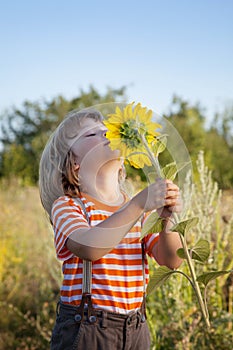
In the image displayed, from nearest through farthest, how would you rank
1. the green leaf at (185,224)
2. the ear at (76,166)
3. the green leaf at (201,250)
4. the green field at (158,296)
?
the green leaf at (185,224) < the green leaf at (201,250) < the ear at (76,166) < the green field at (158,296)

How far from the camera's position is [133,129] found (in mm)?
1190

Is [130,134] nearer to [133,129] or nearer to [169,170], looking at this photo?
[133,129]

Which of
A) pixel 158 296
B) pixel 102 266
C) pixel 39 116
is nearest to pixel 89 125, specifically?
pixel 102 266

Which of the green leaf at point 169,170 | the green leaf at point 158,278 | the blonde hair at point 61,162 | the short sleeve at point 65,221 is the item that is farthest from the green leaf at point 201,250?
the blonde hair at point 61,162

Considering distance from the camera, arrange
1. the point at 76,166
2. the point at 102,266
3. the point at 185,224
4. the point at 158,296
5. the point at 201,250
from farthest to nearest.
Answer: the point at 158,296 → the point at 76,166 → the point at 102,266 → the point at 201,250 → the point at 185,224

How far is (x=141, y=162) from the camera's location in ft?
4.09

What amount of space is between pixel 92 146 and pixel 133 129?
0.90ft

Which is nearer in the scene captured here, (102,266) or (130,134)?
(130,134)

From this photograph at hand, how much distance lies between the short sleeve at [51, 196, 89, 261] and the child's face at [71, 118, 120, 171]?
0.13 m

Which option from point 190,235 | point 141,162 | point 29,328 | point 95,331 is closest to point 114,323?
point 95,331

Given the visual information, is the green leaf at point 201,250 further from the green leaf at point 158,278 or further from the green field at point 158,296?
the green field at point 158,296

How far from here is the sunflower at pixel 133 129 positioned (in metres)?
1.19

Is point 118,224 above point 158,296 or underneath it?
above

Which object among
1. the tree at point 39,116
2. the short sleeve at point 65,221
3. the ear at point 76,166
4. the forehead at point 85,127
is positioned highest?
the tree at point 39,116
